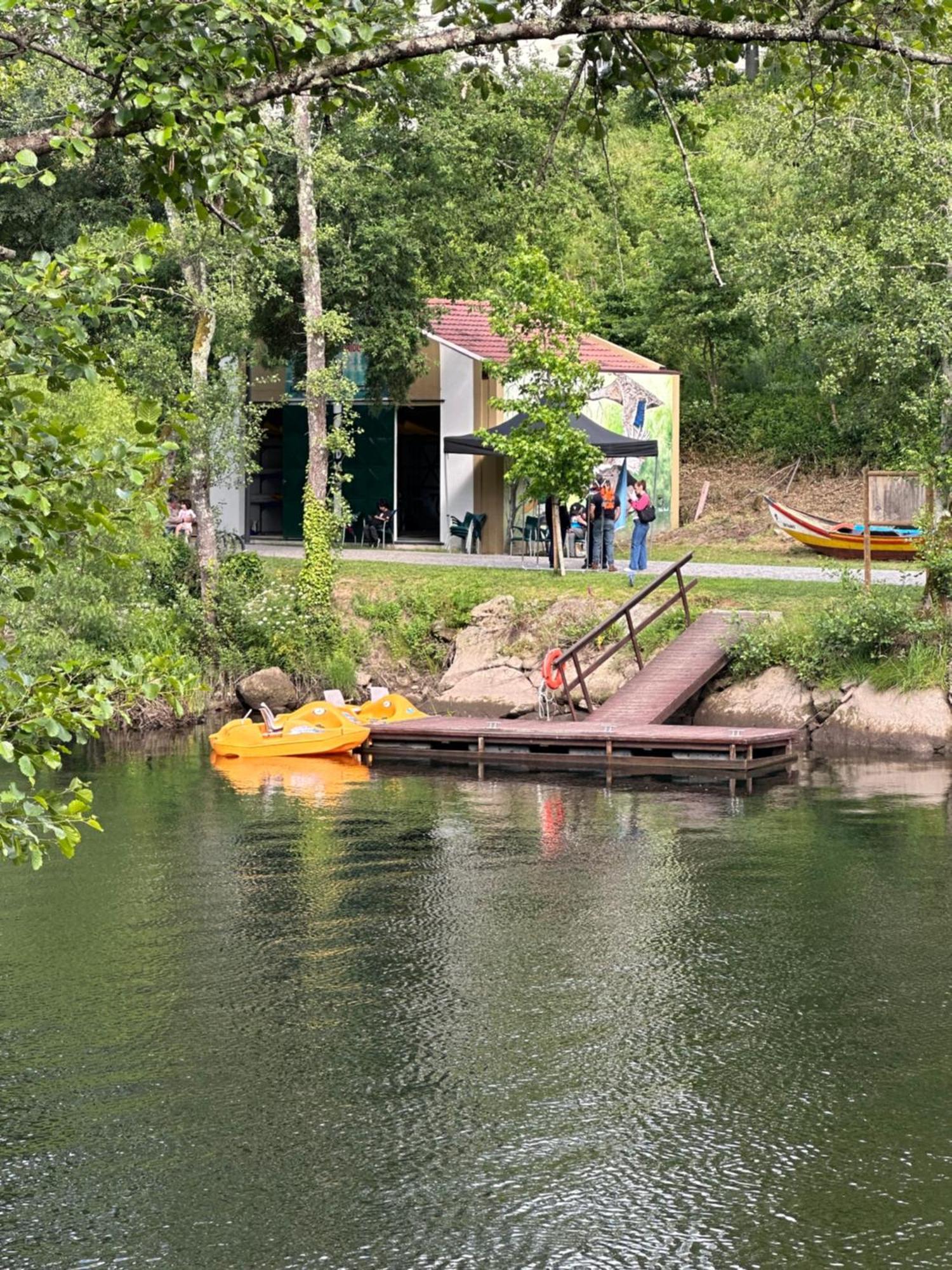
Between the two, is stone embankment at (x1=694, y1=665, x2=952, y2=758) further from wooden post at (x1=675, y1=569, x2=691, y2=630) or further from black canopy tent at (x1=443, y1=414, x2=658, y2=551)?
black canopy tent at (x1=443, y1=414, x2=658, y2=551)

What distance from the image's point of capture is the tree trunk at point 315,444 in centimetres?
2942

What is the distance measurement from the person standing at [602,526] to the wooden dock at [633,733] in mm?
4628

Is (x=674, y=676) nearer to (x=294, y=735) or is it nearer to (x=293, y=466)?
(x=294, y=735)

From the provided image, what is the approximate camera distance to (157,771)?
2384 centimetres

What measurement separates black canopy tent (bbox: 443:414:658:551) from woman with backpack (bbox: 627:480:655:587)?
1.50 meters

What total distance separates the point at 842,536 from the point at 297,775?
15.0 m

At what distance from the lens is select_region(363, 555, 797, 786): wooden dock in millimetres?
23031

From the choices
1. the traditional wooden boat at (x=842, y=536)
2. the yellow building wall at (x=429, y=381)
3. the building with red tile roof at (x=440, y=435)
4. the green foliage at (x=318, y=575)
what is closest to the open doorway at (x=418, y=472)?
the building with red tile roof at (x=440, y=435)

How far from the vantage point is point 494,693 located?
2847 centimetres

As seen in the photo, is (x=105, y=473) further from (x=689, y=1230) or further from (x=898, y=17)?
(x=689, y=1230)

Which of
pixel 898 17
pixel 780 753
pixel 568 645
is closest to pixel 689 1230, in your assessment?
pixel 898 17

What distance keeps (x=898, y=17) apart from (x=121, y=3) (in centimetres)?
290

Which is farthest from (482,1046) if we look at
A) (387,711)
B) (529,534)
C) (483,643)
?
(529,534)

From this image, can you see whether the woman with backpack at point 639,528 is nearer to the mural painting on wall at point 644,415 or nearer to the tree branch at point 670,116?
the mural painting on wall at point 644,415
